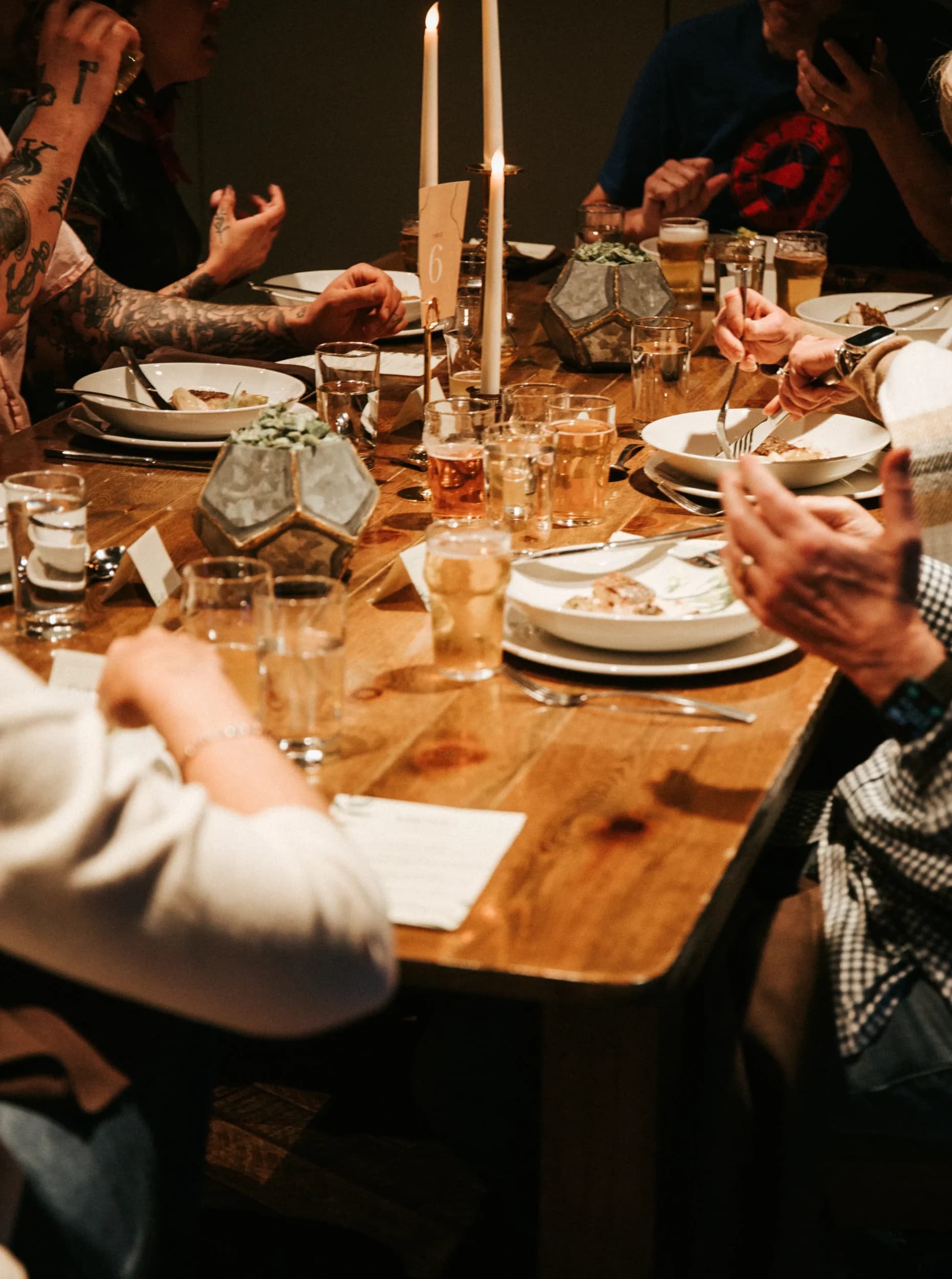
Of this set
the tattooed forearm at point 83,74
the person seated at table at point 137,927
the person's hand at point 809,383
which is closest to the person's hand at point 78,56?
the tattooed forearm at point 83,74

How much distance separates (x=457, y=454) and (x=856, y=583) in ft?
2.23

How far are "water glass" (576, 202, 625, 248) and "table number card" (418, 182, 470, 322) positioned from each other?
989 millimetres

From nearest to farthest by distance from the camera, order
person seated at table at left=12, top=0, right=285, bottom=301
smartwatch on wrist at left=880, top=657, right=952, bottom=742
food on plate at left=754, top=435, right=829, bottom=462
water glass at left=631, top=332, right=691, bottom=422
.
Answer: smartwatch on wrist at left=880, top=657, right=952, bottom=742, food on plate at left=754, top=435, right=829, bottom=462, water glass at left=631, top=332, right=691, bottom=422, person seated at table at left=12, top=0, right=285, bottom=301

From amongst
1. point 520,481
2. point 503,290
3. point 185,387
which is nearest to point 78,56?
point 185,387

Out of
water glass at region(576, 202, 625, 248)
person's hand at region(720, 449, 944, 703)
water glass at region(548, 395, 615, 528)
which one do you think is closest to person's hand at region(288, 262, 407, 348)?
Answer: water glass at region(576, 202, 625, 248)

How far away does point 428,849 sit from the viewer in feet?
3.22

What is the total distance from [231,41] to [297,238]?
76 centimetres

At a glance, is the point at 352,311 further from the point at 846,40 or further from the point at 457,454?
the point at 846,40

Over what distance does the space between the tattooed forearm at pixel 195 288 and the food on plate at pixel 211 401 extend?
890mm

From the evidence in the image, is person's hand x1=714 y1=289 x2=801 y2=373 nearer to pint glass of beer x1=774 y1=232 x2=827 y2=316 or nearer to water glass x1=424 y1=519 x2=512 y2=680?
pint glass of beer x1=774 y1=232 x2=827 y2=316

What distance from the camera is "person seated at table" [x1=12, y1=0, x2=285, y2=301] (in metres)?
2.84

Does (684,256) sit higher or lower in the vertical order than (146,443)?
higher

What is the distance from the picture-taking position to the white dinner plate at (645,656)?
1.24 metres

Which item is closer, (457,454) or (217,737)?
(217,737)
